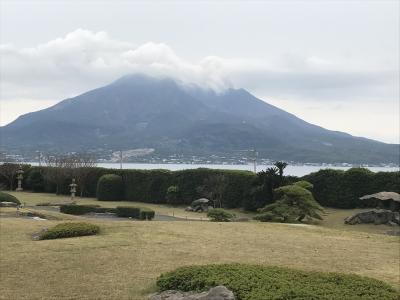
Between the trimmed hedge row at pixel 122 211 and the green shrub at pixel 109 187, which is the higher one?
the green shrub at pixel 109 187

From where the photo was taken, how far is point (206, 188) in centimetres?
3803

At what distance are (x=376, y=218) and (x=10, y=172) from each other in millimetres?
35472

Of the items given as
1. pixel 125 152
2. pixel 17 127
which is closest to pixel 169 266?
pixel 125 152

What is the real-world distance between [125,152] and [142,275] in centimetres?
14613

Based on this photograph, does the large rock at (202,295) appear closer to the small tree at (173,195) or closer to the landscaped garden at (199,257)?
the landscaped garden at (199,257)

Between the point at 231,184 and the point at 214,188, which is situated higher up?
the point at 231,184

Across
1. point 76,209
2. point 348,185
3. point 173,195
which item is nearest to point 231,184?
point 173,195

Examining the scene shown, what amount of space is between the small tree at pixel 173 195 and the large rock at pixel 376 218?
51.2 ft

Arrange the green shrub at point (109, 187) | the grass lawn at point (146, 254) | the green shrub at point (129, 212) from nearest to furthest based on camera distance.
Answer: the grass lawn at point (146, 254) < the green shrub at point (129, 212) < the green shrub at point (109, 187)

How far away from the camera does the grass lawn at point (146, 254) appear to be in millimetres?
10711

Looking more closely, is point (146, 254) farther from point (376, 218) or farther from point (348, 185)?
point (348, 185)

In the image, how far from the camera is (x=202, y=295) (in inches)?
308

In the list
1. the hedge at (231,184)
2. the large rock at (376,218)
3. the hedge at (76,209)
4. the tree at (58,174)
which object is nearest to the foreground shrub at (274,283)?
the large rock at (376,218)

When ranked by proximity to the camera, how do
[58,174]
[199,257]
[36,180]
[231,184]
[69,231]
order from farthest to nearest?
[36,180]
[58,174]
[231,184]
[69,231]
[199,257]
